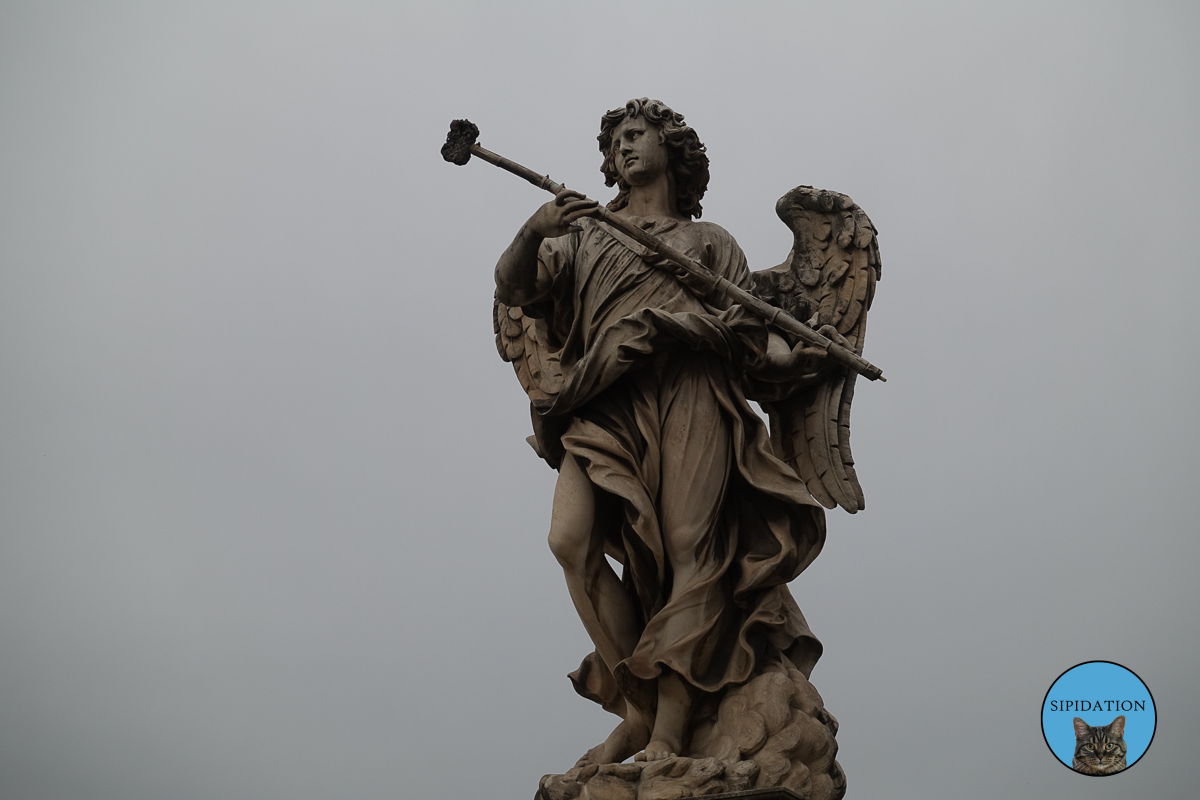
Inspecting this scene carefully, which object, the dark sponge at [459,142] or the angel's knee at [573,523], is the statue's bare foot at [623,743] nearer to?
the angel's knee at [573,523]

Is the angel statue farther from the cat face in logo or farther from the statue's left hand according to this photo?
the cat face in logo

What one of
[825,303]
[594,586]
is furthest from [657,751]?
[825,303]

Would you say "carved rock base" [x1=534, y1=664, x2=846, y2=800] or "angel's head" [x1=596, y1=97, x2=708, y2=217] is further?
"angel's head" [x1=596, y1=97, x2=708, y2=217]

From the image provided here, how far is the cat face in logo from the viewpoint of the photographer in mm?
8352

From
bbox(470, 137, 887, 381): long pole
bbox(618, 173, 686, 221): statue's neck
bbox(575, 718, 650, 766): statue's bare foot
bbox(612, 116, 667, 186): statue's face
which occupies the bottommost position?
bbox(575, 718, 650, 766): statue's bare foot

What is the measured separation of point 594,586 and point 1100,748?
371 centimetres

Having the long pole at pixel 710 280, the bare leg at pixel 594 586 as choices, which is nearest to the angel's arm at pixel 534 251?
the long pole at pixel 710 280

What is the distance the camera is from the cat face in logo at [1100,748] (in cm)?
835

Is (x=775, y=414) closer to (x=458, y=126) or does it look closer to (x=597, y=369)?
(x=597, y=369)

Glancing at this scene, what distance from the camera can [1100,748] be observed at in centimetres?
838

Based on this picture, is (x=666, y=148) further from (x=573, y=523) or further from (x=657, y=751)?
(x=657, y=751)

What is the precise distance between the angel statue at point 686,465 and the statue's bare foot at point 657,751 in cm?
1

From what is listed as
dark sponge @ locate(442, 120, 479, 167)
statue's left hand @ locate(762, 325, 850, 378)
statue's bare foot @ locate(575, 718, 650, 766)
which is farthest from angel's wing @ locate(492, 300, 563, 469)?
statue's bare foot @ locate(575, 718, 650, 766)

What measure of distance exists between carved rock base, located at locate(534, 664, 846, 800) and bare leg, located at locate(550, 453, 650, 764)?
282 millimetres
